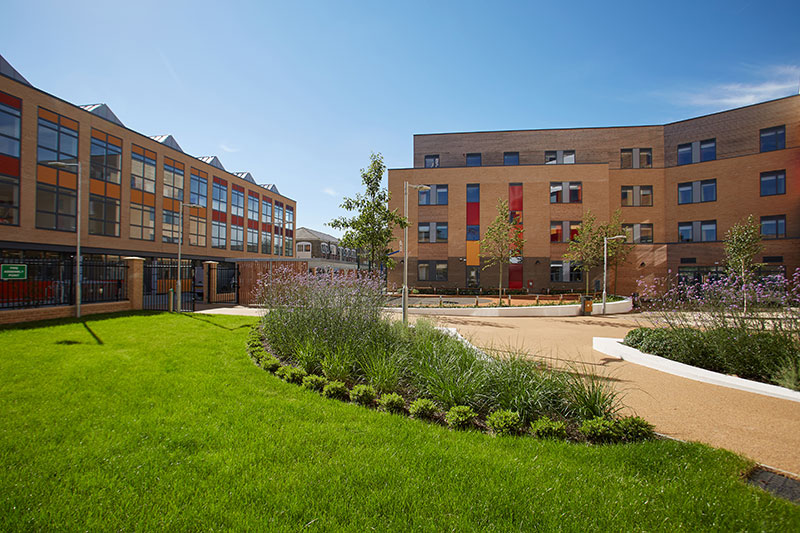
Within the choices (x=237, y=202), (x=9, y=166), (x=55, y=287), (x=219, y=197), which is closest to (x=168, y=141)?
(x=219, y=197)

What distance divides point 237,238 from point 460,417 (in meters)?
44.5

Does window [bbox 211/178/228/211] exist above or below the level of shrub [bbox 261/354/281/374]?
above

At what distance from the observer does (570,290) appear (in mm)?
34969

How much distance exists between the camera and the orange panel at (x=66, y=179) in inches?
968

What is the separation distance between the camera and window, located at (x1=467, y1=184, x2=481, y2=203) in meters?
36.9

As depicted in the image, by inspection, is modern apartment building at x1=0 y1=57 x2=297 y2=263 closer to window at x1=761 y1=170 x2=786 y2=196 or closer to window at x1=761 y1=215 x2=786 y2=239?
window at x1=761 y1=215 x2=786 y2=239

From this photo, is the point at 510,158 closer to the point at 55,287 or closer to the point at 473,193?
the point at 473,193

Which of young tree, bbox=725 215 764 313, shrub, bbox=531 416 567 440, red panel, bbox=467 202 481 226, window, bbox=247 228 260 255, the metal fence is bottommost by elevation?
shrub, bbox=531 416 567 440

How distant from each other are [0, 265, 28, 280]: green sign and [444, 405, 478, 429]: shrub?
1693cm

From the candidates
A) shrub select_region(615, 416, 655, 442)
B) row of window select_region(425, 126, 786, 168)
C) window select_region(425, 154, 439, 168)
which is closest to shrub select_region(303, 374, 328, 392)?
shrub select_region(615, 416, 655, 442)

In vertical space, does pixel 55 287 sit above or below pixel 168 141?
below

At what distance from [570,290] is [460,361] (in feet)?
105

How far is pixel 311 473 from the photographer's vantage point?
3590 millimetres

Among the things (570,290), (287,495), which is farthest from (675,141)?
A: (287,495)
